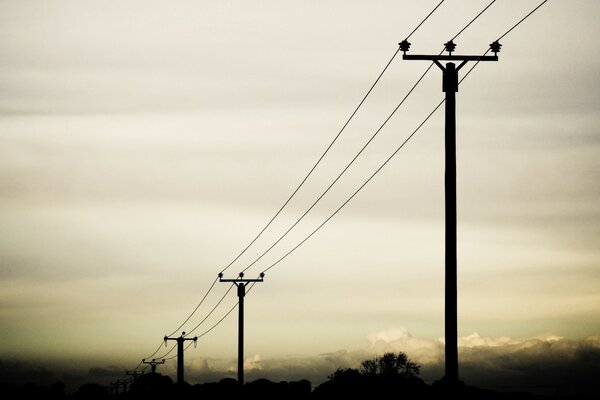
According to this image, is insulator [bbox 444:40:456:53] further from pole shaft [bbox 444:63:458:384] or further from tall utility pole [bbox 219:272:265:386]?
tall utility pole [bbox 219:272:265:386]

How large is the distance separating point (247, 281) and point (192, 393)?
8274 centimetres

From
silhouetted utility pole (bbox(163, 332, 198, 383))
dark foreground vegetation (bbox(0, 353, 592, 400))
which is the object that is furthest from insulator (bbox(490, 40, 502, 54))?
silhouetted utility pole (bbox(163, 332, 198, 383))

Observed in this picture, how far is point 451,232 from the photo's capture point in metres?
21.9

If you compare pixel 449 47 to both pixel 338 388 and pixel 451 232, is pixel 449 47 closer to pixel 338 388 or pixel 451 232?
pixel 451 232

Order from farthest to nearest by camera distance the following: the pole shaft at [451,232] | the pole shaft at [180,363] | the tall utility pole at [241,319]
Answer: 1. the pole shaft at [180,363]
2. the tall utility pole at [241,319]
3. the pole shaft at [451,232]

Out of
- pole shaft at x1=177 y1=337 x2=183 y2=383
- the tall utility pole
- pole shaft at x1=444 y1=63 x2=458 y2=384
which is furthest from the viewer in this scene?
pole shaft at x1=177 y1=337 x2=183 y2=383

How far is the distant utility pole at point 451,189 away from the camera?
2136 centimetres

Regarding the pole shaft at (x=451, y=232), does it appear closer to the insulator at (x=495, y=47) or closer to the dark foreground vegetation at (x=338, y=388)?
the insulator at (x=495, y=47)

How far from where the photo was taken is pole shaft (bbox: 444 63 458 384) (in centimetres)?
2134

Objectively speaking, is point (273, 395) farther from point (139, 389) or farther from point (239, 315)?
point (239, 315)

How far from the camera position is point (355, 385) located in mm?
105812

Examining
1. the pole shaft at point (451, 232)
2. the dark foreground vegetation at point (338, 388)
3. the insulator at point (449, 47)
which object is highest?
the insulator at point (449, 47)

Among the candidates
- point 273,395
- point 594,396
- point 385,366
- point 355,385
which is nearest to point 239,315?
point 594,396

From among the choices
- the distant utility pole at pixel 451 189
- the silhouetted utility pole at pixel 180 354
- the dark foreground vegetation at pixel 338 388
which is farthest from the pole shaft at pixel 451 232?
the silhouetted utility pole at pixel 180 354
